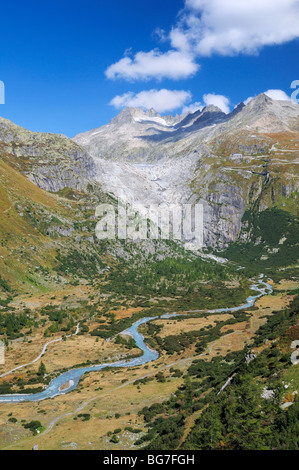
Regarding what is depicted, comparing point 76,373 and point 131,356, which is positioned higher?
point 76,373

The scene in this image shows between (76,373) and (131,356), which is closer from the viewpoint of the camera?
(76,373)

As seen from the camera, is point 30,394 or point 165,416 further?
point 30,394

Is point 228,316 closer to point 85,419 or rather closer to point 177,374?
point 177,374

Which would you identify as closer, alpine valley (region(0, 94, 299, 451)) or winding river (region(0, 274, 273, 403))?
alpine valley (region(0, 94, 299, 451))

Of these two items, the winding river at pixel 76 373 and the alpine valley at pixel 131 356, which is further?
the winding river at pixel 76 373

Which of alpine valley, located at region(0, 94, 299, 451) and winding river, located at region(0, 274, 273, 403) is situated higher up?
alpine valley, located at region(0, 94, 299, 451)

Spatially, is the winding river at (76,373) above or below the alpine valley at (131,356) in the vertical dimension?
below
